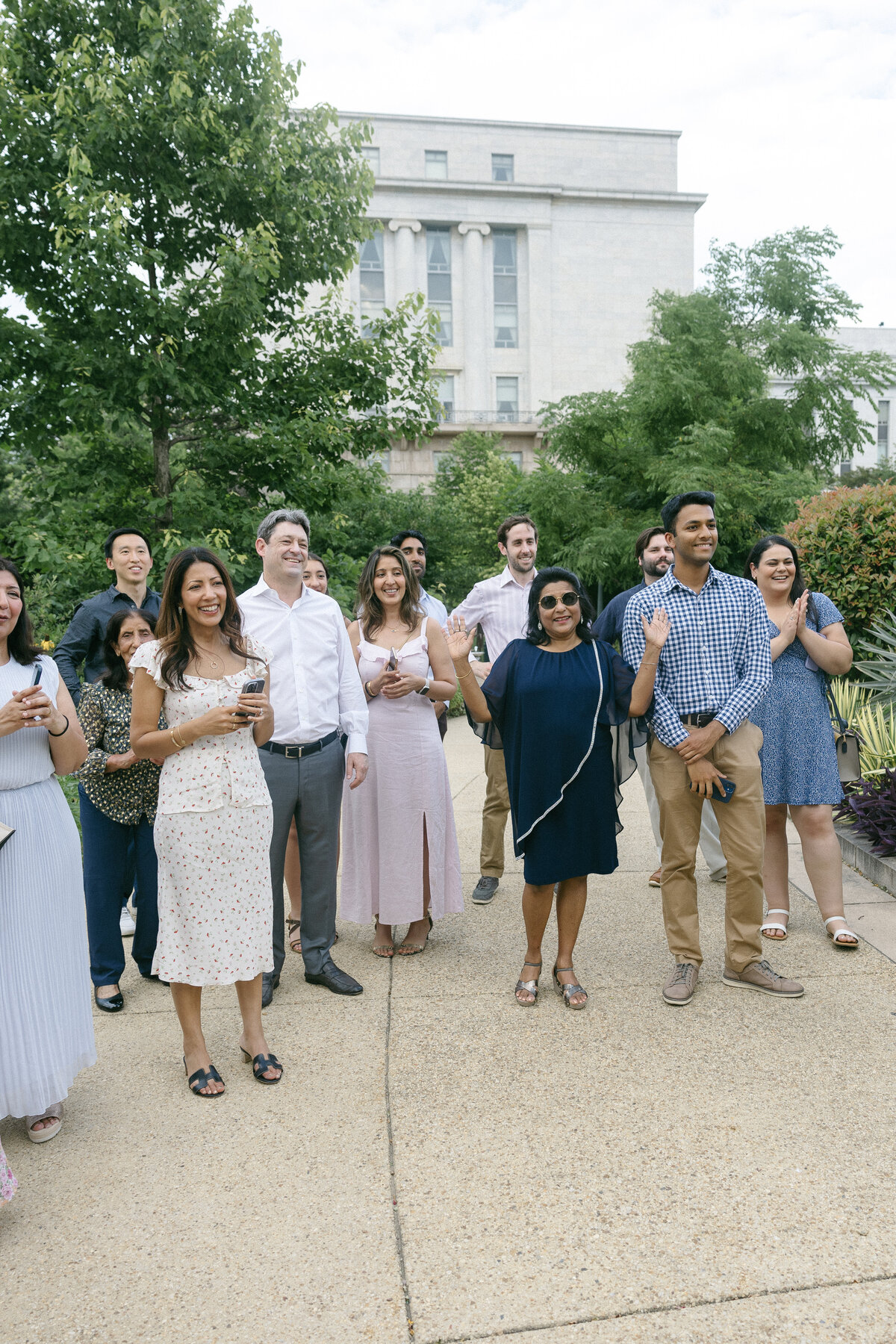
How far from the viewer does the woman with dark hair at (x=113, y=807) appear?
438 centimetres

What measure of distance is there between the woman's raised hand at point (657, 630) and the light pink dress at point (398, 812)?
1263 mm

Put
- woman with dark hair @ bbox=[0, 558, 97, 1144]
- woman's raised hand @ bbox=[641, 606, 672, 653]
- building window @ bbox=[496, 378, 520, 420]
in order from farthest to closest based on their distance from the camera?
building window @ bbox=[496, 378, 520, 420] → woman's raised hand @ bbox=[641, 606, 672, 653] → woman with dark hair @ bbox=[0, 558, 97, 1144]

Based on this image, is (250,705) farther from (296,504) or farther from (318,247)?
(318,247)

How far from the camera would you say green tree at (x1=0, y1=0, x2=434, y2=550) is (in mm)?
7762

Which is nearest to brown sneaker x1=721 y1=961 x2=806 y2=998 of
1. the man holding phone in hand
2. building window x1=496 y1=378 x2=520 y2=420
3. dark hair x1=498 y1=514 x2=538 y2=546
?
the man holding phone in hand

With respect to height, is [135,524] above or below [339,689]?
above

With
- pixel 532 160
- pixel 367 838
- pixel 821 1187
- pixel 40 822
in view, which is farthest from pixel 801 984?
pixel 532 160

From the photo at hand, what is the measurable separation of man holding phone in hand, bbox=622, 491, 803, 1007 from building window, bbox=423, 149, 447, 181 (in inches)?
2438

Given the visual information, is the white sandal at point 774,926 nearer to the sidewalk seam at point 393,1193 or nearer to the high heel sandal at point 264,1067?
the sidewalk seam at point 393,1193

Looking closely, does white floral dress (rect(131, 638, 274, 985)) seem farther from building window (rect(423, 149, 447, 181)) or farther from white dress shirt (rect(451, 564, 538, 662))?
building window (rect(423, 149, 447, 181))

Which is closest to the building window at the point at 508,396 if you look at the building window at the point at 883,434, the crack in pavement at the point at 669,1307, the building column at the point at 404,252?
the building column at the point at 404,252

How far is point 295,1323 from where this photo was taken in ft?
7.70

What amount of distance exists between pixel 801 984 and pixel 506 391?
5674cm

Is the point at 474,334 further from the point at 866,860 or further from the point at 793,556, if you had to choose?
the point at 793,556
